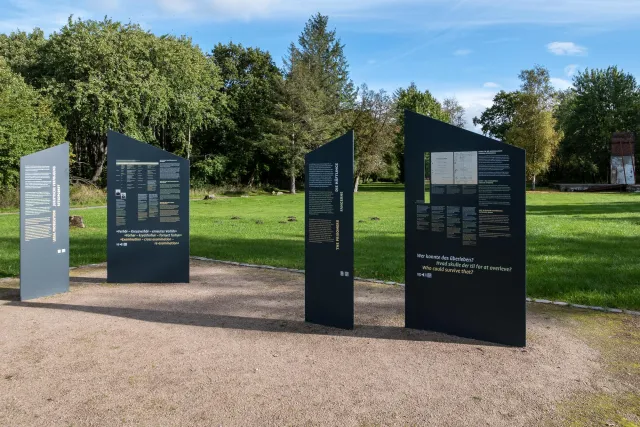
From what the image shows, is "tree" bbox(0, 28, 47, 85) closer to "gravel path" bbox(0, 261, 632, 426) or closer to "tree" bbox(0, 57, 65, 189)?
"tree" bbox(0, 57, 65, 189)

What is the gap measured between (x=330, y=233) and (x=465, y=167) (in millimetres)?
1719

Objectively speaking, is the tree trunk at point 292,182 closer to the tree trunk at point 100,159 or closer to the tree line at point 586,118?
the tree trunk at point 100,159

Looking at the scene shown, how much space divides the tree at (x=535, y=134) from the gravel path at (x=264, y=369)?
45.5 meters

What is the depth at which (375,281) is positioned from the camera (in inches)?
344

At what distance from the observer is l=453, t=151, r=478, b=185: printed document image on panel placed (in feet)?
17.6

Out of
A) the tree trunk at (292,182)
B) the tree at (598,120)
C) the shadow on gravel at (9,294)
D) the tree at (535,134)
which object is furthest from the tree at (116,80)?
the tree at (598,120)

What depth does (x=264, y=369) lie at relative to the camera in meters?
4.79

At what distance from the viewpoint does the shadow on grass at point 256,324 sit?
18.9 ft

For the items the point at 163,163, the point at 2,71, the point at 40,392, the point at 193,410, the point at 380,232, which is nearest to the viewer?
the point at 193,410

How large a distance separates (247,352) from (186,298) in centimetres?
275

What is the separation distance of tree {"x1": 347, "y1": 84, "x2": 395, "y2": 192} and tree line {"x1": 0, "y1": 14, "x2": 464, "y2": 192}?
0.10 m

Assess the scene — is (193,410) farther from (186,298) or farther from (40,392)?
(186,298)

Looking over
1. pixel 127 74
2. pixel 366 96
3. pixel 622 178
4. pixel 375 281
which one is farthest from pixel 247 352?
pixel 622 178

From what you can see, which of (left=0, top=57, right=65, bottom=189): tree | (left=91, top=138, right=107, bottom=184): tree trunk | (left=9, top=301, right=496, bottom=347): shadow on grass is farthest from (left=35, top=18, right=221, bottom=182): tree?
(left=9, top=301, right=496, bottom=347): shadow on grass
